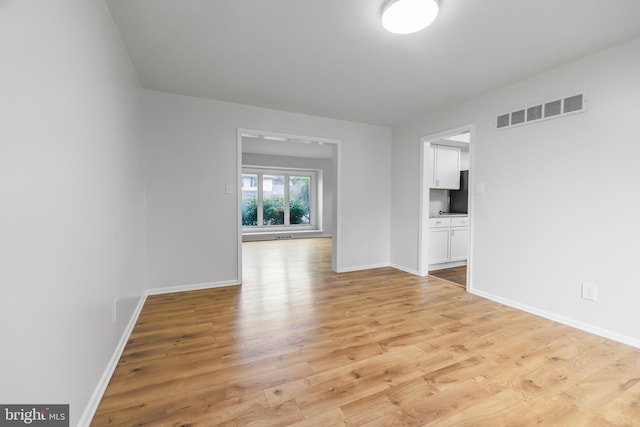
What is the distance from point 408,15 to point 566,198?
2.19 m

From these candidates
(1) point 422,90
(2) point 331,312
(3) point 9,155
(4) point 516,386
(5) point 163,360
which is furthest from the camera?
(1) point 422,90

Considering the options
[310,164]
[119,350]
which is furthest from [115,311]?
[310,164]

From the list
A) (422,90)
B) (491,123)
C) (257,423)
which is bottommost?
(257,423)

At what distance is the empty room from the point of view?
3.62 feet

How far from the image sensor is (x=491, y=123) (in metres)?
3.12

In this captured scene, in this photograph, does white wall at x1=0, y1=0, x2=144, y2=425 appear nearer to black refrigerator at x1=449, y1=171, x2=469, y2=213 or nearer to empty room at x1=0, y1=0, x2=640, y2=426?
empty room at x1=0, y1=0, x2=640, y2=426

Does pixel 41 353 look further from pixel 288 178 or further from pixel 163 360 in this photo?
pixel 288 178

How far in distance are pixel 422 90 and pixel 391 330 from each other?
2635mm

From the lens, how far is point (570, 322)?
249cm

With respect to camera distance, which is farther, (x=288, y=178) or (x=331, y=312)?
(x=288, y=178)

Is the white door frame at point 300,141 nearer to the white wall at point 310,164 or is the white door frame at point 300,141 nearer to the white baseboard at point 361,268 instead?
the white baseboard at point 361,268

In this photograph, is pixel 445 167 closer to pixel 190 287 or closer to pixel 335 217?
pixel 335 217

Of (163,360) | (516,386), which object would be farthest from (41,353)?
(516,386)

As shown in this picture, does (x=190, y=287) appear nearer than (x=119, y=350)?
No
